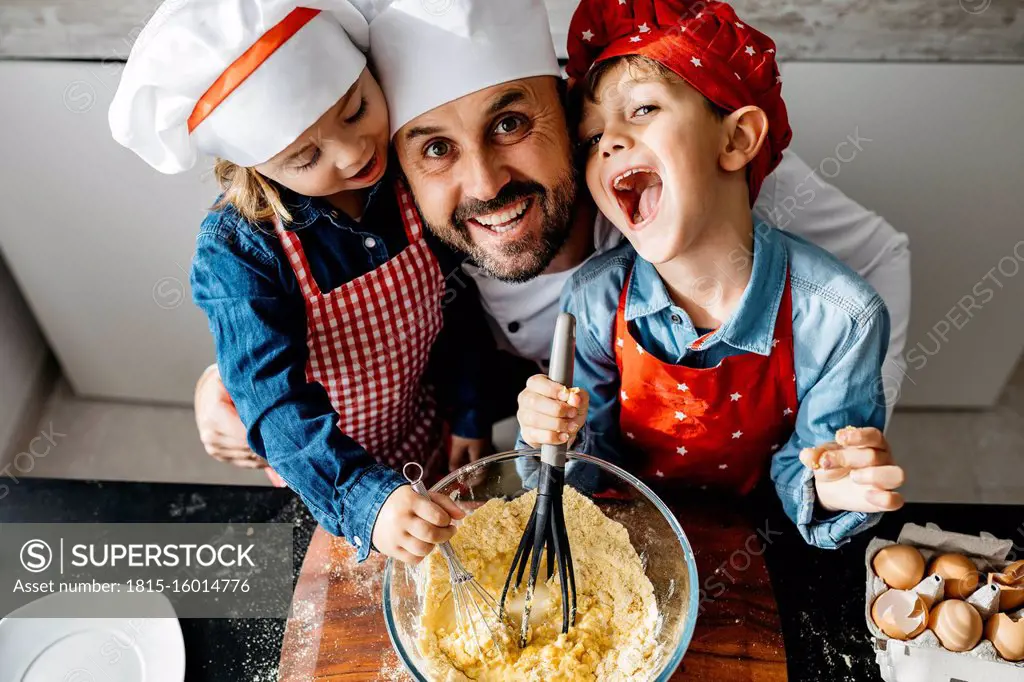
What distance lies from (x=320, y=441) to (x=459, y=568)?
8.1 inches

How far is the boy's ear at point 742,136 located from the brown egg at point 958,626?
1.75ft

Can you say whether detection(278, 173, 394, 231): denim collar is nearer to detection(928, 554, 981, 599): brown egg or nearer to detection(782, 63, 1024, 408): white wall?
detection(782, 63, 1024, 408): white wall

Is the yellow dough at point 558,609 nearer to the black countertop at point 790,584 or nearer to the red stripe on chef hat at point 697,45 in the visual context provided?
the black countertop at point 790,584

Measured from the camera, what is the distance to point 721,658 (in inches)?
34.8

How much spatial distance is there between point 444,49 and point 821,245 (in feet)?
2.10

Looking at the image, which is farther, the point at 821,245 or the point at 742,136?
the point at 821,245

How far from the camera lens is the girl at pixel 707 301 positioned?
847mm

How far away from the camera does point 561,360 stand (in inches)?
31.1

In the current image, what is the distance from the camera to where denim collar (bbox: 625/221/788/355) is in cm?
92

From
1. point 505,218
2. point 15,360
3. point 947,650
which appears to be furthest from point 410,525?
point 15,360

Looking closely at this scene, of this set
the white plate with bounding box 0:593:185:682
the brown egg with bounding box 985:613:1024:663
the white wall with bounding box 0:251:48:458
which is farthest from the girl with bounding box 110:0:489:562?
the white wall with bounding box 0:251:48:458

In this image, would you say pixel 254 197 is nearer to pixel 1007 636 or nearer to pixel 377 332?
pixel 377 332

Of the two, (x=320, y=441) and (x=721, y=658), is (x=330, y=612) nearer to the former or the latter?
(x=320, y=441)

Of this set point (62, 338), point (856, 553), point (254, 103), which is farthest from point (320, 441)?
point (62, 338)
